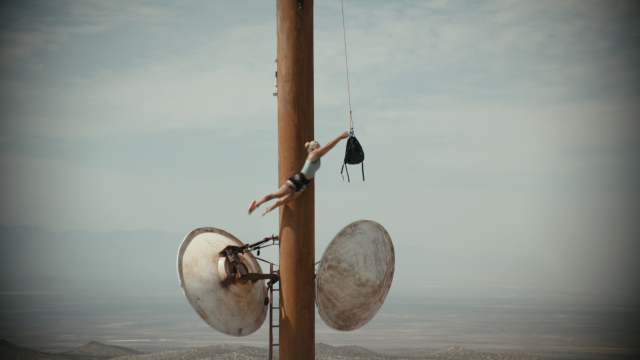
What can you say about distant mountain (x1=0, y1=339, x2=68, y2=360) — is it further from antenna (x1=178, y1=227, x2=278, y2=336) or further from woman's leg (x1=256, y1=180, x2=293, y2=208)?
woman's leg (x1=256, y1=180, x2=293, y2=208)

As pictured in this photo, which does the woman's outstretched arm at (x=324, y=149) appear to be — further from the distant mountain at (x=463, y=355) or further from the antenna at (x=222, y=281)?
the distant mountain at (x=463, y=355)

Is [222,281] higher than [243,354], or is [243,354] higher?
[222,281]

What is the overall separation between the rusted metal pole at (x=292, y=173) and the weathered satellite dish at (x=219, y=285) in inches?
31.1

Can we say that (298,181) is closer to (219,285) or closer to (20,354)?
(219,285)

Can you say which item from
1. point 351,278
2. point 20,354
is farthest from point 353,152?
point 20,354

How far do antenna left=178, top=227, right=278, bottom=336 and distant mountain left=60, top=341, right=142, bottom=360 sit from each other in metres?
34.6

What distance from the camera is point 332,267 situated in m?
9.95

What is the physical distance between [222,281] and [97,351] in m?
39.3

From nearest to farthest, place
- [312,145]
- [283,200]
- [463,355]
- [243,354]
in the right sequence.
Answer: [312,145]
[283,200]
[243,354]
[463,355]

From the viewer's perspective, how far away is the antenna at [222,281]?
32.2 feet

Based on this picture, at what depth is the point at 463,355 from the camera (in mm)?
36188

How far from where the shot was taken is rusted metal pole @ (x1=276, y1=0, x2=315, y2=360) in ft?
32.9

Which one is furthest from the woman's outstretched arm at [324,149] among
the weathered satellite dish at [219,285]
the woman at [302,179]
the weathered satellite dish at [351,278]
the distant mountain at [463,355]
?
the distant mountain at [463,355]

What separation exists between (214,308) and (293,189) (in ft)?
9.09
